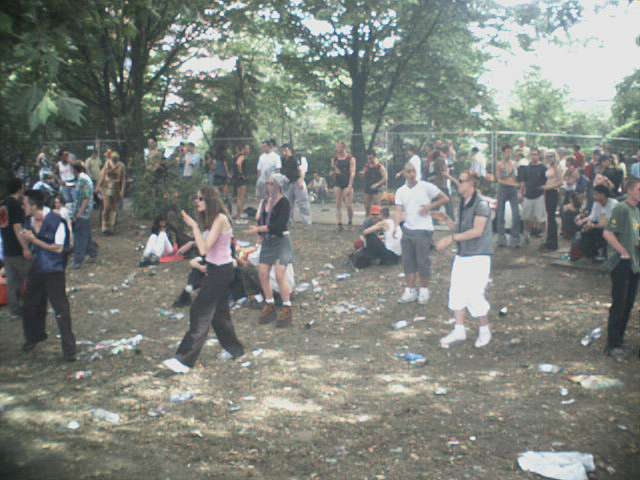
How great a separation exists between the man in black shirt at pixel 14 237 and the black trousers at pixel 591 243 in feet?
27.2

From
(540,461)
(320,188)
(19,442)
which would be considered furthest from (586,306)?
(320,188)

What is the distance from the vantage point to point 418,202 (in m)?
9.31

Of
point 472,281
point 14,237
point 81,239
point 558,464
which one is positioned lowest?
point 558,464

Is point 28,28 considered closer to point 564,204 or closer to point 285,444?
point 285,444

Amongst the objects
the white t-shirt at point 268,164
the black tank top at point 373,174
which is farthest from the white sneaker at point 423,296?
the white t-shirt at point 268,164

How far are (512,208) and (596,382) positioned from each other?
20.7 feet

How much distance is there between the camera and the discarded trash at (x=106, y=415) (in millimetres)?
5820

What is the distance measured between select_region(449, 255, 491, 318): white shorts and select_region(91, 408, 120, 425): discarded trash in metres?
3.82

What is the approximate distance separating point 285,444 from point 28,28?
357cm

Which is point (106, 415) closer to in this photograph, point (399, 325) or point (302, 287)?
point (399, 325)

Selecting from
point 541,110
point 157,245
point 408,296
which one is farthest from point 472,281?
point 541,110

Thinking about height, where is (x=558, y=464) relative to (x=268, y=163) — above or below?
below

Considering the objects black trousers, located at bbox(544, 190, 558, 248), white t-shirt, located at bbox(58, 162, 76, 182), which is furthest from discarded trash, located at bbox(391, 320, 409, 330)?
white t-shirt, located at bbox(58, 162, 76, 182)

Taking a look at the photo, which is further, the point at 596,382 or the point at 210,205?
the point at 210,205
